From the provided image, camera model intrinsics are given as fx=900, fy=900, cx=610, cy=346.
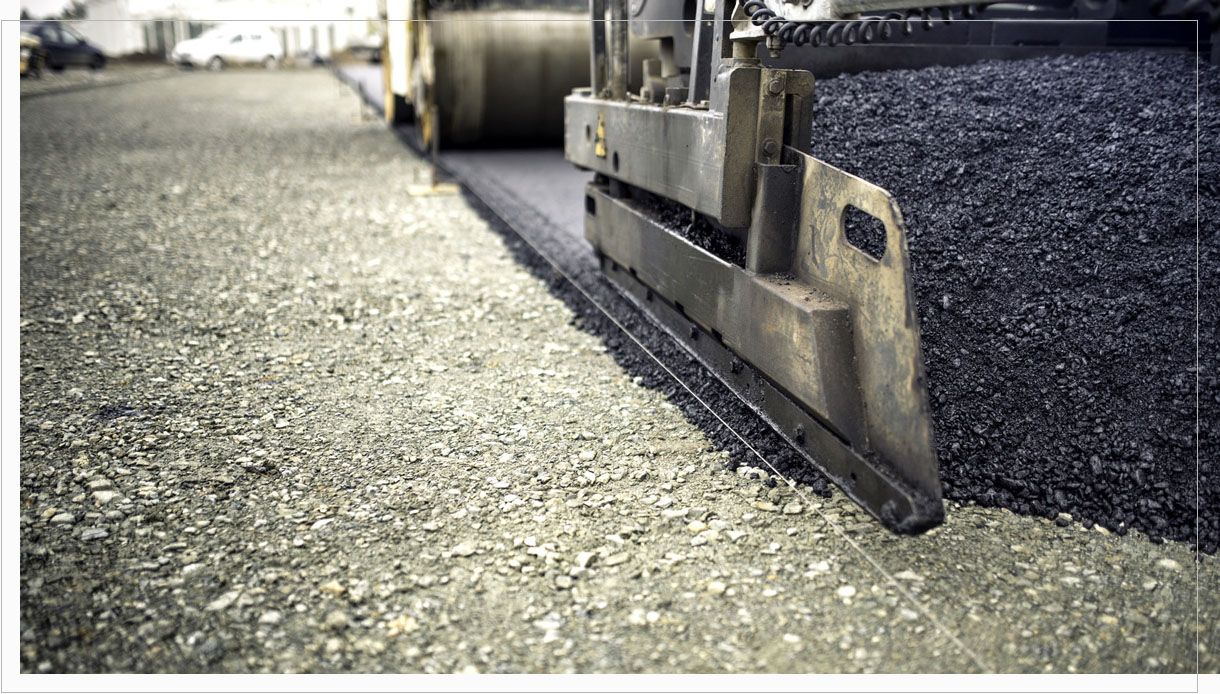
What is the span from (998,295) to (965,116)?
872 millimetres

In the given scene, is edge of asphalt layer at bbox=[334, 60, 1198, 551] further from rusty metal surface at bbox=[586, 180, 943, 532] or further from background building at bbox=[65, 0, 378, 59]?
background building at bbox=[65, 0, 378, 59]

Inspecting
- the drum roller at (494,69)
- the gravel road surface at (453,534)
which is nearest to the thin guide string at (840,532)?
the gravel road surface at (453,534)

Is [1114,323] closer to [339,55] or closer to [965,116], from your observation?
[965,116]

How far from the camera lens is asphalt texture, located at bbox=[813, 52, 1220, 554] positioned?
2574mm

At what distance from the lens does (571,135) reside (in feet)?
15.6

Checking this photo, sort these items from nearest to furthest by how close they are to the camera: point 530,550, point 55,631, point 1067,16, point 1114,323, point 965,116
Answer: point 55,631 → point 530,550 → point 1114,323 → point 965,116 → point 1067,16

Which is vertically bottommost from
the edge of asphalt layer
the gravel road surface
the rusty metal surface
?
the gravel road surface

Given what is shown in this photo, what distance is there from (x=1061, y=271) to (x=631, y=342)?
1.80m

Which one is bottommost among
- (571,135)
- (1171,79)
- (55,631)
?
(55,631)

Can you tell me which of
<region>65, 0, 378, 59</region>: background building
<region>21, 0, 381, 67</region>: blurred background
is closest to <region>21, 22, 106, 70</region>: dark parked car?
<region>21, 0, 381, 67</region>: blurred background

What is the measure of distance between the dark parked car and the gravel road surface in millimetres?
21439

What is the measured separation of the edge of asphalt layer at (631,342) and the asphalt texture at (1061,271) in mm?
161

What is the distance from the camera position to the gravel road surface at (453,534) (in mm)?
2020

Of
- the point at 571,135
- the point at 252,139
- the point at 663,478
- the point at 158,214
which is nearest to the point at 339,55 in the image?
the point at 252,139
